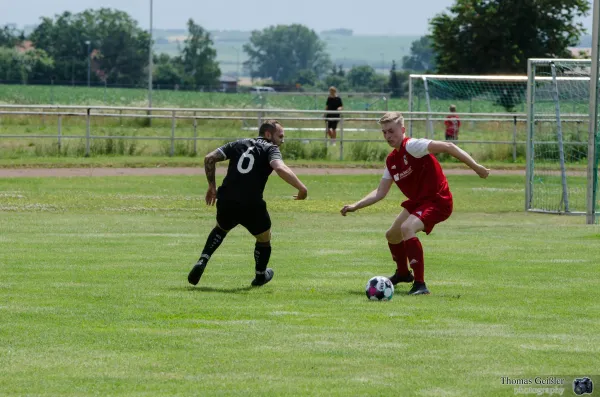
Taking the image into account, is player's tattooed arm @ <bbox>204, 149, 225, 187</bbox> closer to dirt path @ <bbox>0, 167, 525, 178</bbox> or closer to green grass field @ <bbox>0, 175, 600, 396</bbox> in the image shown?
green grass field @ <bbox>0, 175, 600, 396</bbox>

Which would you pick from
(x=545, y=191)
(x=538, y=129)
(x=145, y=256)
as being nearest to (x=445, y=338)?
(x=145, y=256)

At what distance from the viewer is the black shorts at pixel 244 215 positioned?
1172 centimetres

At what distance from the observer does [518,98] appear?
43844 millimetres

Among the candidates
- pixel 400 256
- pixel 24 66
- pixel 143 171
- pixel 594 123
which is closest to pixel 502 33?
pixel 143 171

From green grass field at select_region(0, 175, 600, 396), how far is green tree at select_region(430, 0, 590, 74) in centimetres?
3571

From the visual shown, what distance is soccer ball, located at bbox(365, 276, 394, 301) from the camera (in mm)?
10906

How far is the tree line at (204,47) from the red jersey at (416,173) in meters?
43.3

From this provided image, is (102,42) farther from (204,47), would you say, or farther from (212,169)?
(212,169)

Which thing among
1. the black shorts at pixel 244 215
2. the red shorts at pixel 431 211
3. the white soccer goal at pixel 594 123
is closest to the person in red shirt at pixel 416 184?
the red shorts at pixel 431 211

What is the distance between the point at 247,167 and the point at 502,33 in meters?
44.4

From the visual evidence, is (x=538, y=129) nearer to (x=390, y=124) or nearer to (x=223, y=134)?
(x=390, y=124)

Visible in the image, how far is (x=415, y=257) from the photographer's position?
11.4m

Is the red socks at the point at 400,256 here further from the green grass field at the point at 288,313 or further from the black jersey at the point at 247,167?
the black jersey at the point at 247,167

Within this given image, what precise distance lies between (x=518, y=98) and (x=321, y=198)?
68.0 ft
